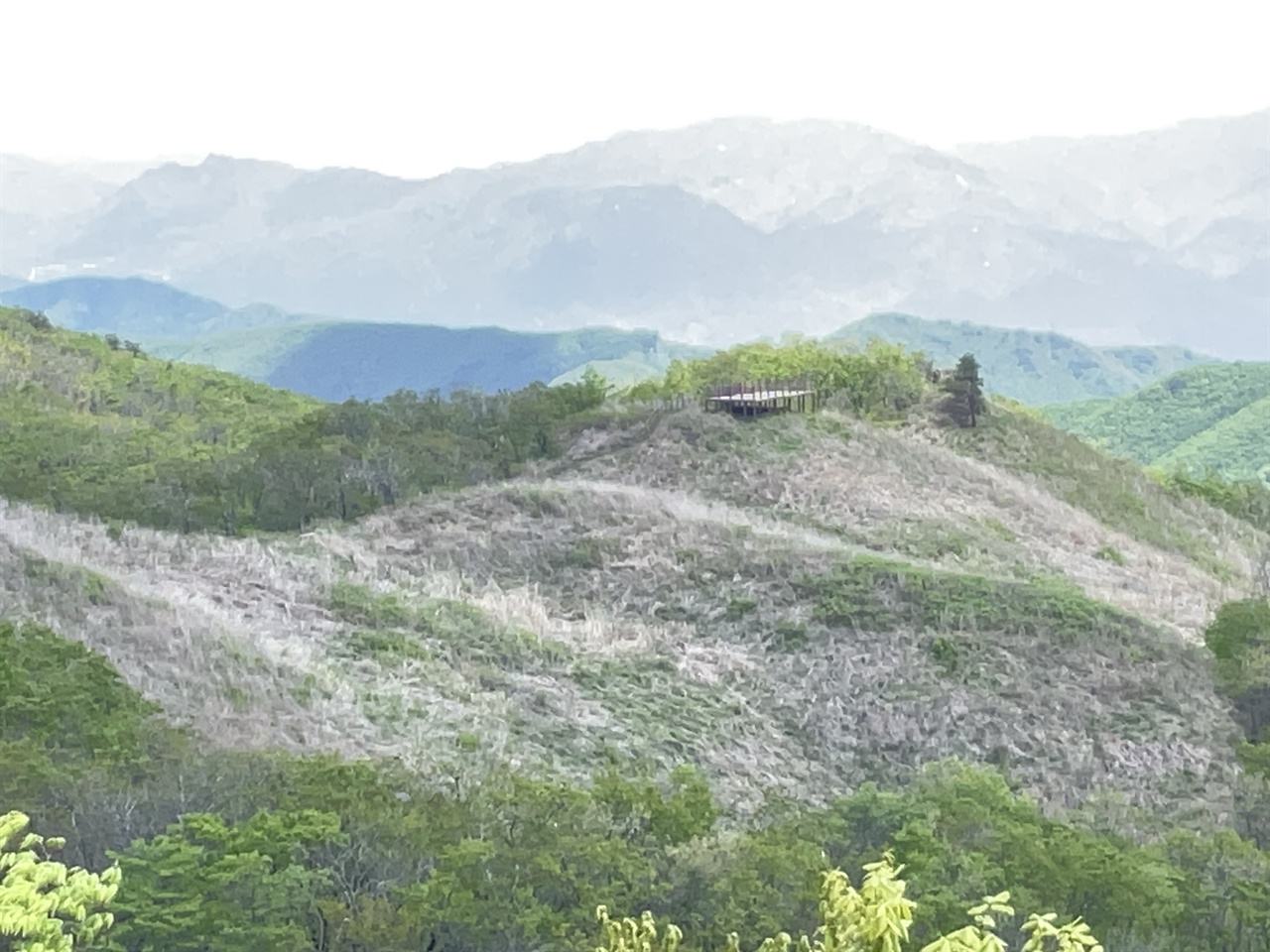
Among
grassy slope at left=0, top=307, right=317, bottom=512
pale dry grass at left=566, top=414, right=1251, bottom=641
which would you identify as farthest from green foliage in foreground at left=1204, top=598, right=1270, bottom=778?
grassy slope at left=0, top=307, right=317, bottom=512

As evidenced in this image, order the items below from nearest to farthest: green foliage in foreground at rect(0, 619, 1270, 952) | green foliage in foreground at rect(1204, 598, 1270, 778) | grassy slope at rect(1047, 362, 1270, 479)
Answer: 1. green foliage in foreground at rect(0, 619, 1270, 952)
2. green foliage in foreground at rect(1204, 598, 1270, 778)
3. grassy slope at rect(1047, 362, 1270, 479)

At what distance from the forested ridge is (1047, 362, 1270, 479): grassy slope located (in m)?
82.7

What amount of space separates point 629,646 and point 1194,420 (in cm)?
14343

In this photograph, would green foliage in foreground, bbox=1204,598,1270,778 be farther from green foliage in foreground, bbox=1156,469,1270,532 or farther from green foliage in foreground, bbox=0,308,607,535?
green foliage in foreground, bbox=1156,469,1270,532

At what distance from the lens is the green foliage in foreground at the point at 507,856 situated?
40.9 ft

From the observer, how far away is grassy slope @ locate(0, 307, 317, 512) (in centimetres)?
4441

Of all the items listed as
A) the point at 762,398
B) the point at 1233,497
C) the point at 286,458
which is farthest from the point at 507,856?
the point at 1233,497

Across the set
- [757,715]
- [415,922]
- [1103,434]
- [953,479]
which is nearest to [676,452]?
[953,479]

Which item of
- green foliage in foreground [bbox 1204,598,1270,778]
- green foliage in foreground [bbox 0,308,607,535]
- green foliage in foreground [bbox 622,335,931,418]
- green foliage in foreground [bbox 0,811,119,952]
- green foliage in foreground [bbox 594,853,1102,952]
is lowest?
green foliage in foreground [bbox 1204,598,1270,778]

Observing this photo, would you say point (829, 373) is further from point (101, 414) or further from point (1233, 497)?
point (101, 414)

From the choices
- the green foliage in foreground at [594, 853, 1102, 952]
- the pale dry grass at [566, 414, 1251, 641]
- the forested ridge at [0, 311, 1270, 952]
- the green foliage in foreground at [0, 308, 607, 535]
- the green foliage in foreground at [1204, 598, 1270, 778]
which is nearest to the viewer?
the green foliage in foreground at [594, 853, 1102, 952]

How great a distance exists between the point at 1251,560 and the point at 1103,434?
354ft

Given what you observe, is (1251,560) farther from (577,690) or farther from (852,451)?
(577,690)

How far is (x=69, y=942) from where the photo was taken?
760 centimetres
